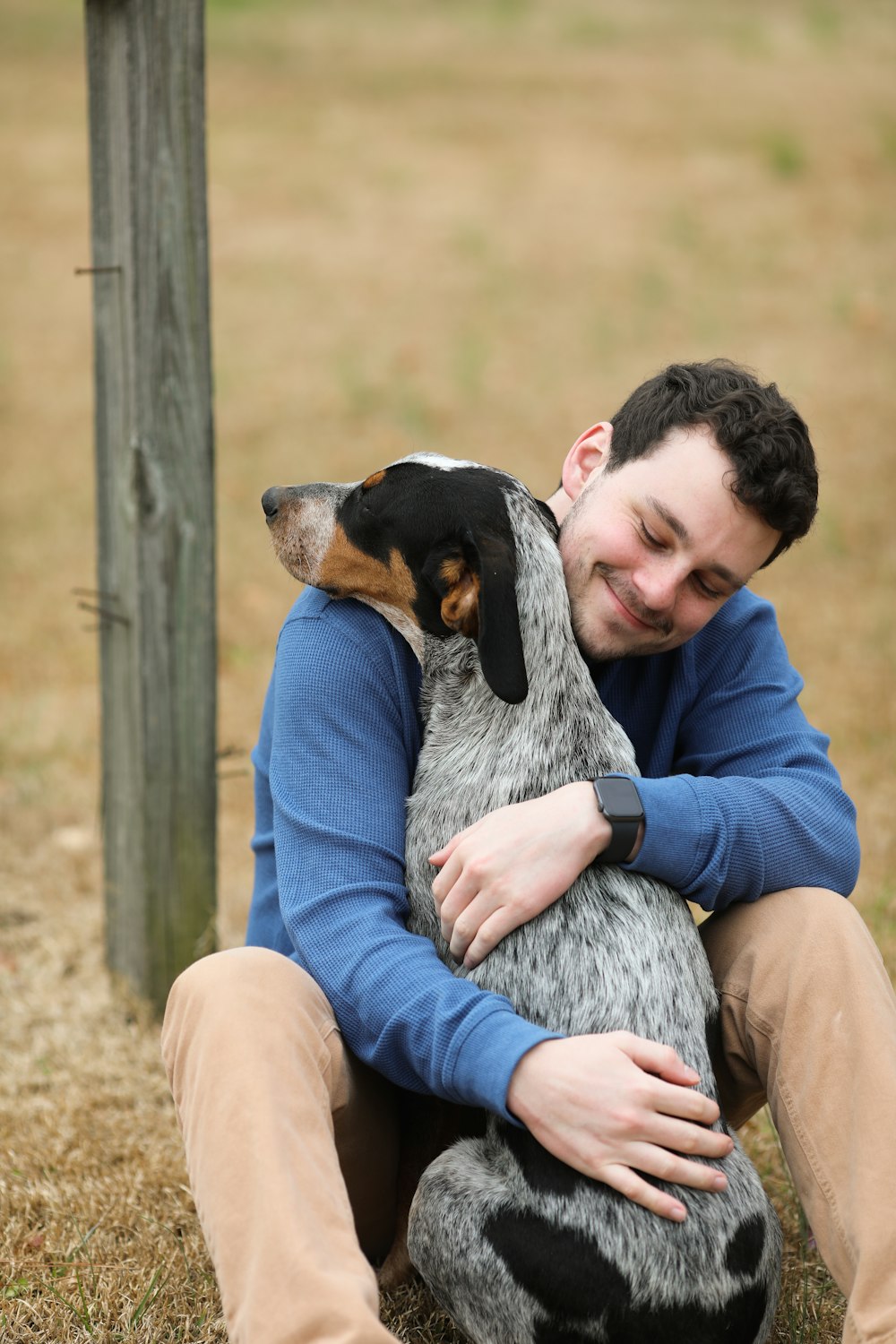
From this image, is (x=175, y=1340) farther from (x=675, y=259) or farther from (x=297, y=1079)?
(x=675, y=259)

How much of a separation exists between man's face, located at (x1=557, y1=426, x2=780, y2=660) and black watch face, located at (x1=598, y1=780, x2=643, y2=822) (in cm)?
37

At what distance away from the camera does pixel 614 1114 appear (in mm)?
2262

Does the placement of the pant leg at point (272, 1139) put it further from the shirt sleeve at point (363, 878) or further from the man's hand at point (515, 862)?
the man's hand at point (515, 862)

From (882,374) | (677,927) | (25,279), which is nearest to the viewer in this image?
(677,927)

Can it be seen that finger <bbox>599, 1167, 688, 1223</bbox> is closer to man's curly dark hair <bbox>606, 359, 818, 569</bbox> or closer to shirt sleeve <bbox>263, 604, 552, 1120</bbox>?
shirt sleeve <bbox>263, 604, 552, 1120</bbox>

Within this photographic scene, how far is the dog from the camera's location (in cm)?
229

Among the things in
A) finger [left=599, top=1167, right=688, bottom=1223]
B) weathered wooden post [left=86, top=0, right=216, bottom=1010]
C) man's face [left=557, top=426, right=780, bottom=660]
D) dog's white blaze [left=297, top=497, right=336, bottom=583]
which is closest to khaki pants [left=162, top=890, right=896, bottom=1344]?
finger [left=599, top=1167, right=688, bottom=1223]

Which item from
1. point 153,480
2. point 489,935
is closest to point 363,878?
point 489,935

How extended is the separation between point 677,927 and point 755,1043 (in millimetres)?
300

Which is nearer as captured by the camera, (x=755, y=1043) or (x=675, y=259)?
(x=755, y=1043)

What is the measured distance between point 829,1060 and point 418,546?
1.26 meters

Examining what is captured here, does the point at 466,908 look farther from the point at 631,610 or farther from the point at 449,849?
the point at 631,610

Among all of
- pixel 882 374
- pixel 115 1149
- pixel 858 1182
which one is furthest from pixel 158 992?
pixel 882 374

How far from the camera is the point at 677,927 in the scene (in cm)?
261
